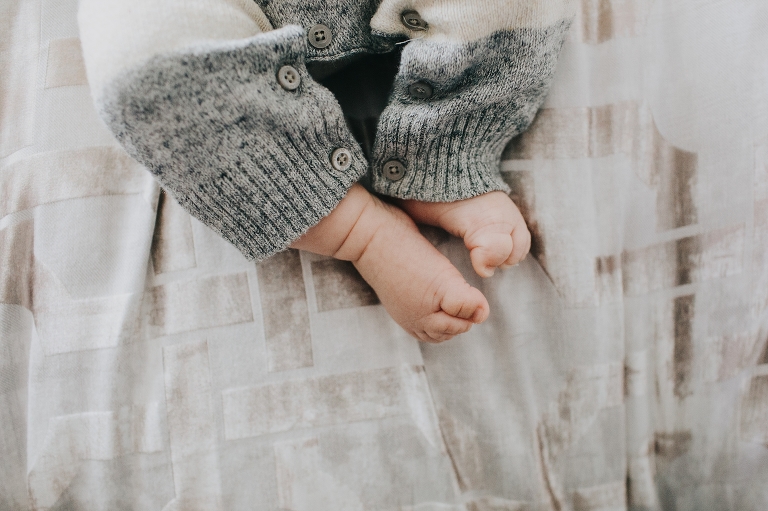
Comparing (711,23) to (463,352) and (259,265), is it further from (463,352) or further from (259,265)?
(259,265)

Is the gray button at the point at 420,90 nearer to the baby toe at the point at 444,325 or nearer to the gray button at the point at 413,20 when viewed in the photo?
the gray button at the point at 413,20

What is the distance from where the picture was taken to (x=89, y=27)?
0.44 meters

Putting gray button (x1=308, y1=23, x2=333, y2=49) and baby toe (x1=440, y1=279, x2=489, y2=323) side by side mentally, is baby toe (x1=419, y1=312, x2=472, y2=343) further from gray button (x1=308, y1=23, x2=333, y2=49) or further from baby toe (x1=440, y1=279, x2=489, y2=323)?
gray button (x1=308, y1=23, x2=333, y2=49)

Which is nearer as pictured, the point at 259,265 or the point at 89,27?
the point at 89,27

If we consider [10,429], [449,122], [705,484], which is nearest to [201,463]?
[10,429]

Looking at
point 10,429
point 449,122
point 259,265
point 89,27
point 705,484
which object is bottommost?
point 705,484

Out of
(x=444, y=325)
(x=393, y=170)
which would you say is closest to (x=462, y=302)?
(x=444, y=325)

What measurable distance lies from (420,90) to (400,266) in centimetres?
18

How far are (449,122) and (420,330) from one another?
0.22 m

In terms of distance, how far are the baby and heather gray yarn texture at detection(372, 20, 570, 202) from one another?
Result: 2cm

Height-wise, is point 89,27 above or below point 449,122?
above

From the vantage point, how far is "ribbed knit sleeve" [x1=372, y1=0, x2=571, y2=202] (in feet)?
1.62

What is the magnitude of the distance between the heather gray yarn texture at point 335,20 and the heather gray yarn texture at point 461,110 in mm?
53

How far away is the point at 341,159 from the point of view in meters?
0.51
